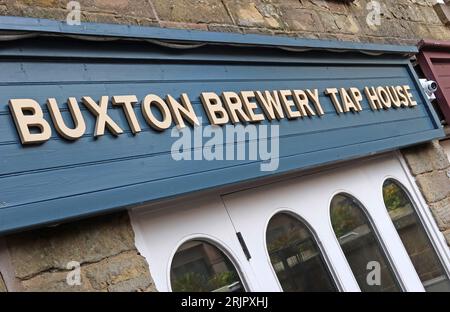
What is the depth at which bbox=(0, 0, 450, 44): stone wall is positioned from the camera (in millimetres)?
2782

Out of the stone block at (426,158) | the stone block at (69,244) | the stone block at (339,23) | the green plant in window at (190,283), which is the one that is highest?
the stone block at (339,23)

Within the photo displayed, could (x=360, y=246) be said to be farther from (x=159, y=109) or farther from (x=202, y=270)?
(x=159, y=109)

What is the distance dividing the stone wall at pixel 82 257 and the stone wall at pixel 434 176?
2.83m

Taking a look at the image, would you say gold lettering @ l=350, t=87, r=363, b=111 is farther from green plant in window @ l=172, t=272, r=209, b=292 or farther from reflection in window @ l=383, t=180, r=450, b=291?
green plant in window @ l=172, t=272, r=209, b=292

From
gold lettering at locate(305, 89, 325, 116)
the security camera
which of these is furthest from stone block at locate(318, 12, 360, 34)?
gold lettering at locate(305, 89, 325, 116)

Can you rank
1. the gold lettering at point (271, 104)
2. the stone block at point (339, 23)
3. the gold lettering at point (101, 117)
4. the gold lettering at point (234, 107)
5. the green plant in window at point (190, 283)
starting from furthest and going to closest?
the stone block at point (339, 23) → the gold lettering at point (271, 104) → the gold lettering at point (234, 107) → the green plant in window at point (190, 283) → the gold lettering at point (101, 117)

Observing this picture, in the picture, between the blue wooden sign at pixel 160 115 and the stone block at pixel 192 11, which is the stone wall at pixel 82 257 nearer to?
the blue wooden sign at pixel 160 115

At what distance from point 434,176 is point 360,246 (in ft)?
4.21

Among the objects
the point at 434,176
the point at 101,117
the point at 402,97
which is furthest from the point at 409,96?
the point at 101,117

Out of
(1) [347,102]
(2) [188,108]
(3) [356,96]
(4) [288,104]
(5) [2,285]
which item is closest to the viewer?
(5) [2,285]

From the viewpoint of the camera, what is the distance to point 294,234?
3.35m

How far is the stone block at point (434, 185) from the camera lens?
4.42 meters

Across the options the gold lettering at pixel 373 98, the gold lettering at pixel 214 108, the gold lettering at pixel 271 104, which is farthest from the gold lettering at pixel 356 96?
the gold lettering at pixel 214 108
